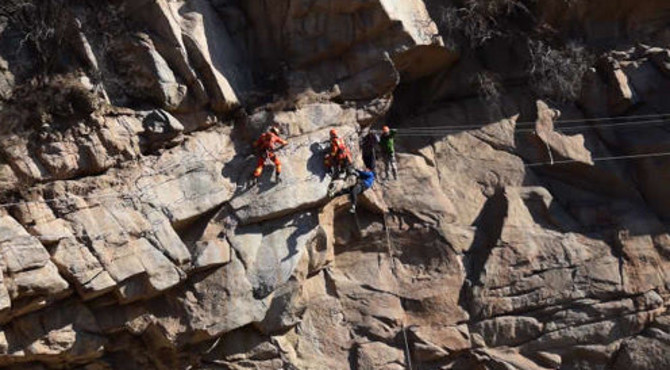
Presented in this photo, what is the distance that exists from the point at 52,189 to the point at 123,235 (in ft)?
4.67

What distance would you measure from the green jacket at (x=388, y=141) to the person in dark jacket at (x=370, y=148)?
112 mm

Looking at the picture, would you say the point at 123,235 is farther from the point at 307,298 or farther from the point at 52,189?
the point at 307,298

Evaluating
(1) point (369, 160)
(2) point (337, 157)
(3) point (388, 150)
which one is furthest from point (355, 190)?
A: (3) point (388, 150)

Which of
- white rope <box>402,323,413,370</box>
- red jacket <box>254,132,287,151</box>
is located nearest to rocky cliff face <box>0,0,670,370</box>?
white rope <box>402,323,413,370</box>

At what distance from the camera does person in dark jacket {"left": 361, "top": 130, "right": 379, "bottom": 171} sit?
747 inches

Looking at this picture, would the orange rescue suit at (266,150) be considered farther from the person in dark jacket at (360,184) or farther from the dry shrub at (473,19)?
the dry shrub at (473,19)

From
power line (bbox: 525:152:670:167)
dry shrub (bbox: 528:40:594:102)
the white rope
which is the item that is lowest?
the white rope

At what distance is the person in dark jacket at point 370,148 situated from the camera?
62.2ft

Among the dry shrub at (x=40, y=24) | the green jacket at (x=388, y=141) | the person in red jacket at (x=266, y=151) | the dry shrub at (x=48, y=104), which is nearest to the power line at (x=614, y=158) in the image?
the green jacket at (x=388, y=141)

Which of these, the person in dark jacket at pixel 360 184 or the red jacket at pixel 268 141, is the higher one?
the red jacket at pixel 268 141

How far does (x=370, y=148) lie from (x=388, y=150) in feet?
1.19

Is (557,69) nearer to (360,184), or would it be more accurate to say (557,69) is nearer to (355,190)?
(360,184)

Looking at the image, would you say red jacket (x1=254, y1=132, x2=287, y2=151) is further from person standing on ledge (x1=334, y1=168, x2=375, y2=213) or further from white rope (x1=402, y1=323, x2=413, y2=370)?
white rope (x1=402, y1=323, x2=413, y2=370)

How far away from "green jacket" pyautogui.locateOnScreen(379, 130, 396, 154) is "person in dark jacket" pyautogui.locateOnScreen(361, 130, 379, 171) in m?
0.11
